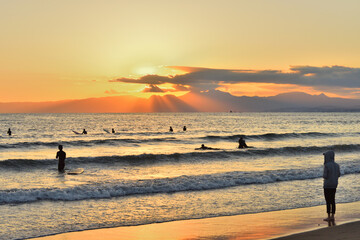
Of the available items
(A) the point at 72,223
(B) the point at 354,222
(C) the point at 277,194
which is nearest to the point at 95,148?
(C) the point at 277,194

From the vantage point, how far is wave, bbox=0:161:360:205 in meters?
15.7

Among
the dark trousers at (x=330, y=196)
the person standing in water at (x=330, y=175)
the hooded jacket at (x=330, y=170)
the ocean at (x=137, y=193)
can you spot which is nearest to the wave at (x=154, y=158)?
the ocean at (x=137, y=193)

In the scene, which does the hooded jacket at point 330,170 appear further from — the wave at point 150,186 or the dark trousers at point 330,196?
the wave at point 150,186

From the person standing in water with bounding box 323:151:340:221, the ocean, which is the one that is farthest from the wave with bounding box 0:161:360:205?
the person standing in water with bounding box 323:151:340:221

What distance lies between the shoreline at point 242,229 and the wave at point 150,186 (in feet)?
18.0

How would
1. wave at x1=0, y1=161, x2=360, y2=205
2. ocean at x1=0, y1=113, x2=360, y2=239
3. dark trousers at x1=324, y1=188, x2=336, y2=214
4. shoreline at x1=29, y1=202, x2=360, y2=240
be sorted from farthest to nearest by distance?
1. wave at x1=0, y1=161, x2=360, y2=205
2. ocean at x1=0, y1=113, x2=360, y2=239
3. dark trousers at x1=324, y1=188, x2=336, y2=214
4. shoreline at x1=29, y1=202, x2=360, y2=240

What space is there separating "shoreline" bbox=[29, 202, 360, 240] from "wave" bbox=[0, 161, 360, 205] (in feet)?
18.0

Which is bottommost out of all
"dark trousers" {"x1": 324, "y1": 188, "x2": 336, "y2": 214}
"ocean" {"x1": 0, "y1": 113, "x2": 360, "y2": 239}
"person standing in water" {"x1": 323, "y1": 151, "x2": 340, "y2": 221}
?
"ocean" {"x1": 0, "y1": 113, "x2": 360, "y2": 239}

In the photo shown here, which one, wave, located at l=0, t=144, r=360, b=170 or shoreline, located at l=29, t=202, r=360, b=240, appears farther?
wave, located at l=0, t=144, r=360, b=170

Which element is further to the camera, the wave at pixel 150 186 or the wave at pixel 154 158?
the wave at pixel 154 158

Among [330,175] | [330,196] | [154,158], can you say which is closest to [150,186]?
[330,196]

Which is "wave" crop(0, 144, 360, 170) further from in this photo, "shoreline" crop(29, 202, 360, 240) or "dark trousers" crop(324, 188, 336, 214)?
"dark trousers" crop(324, 188, 336, 214)

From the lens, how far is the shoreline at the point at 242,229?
1007cm

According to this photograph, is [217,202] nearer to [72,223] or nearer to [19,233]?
[72,223]
